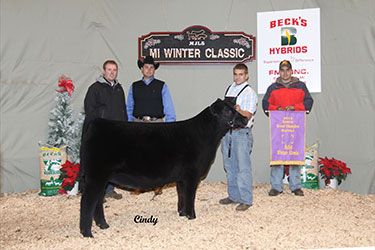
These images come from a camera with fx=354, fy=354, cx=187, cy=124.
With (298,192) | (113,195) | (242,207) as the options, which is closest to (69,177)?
(113,195)

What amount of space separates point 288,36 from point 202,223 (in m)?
3.71

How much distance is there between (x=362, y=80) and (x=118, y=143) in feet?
14.0

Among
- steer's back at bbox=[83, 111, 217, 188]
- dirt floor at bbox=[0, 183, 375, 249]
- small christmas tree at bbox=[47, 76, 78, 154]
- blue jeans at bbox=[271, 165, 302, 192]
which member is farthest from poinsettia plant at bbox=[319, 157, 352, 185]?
small christmas tree at bbox=[47, 76, 78, 154]

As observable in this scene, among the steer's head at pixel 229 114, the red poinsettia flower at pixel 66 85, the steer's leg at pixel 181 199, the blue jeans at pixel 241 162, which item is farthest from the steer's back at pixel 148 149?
the red poinsettia flower at pixel 66 85

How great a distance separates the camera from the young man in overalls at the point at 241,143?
14.3ft

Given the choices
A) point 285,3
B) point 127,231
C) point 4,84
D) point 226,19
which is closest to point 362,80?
point 285,3

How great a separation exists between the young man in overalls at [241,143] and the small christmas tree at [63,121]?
2618 mm

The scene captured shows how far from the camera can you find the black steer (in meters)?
3.51

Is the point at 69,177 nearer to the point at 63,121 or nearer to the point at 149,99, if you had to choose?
the point at 63,121

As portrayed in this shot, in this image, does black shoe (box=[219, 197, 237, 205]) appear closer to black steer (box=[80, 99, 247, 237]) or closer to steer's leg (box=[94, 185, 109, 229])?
black steer (box=[80, 99, 247, 237])

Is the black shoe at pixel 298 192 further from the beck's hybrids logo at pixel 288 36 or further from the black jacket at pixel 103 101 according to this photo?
the black jacket at pixel 103 101

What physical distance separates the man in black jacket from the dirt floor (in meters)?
1.27

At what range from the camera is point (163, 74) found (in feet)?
20.7

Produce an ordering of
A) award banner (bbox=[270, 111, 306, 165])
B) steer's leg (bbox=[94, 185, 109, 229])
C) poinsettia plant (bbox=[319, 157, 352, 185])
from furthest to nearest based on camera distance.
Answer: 1. poinsettia plant (bbox=[319, 157, 352, 185])
2. award banner (bbox=[270, 111, 306, 165])
3. steer's leg (bbox=[94, 185, 109, 229])
